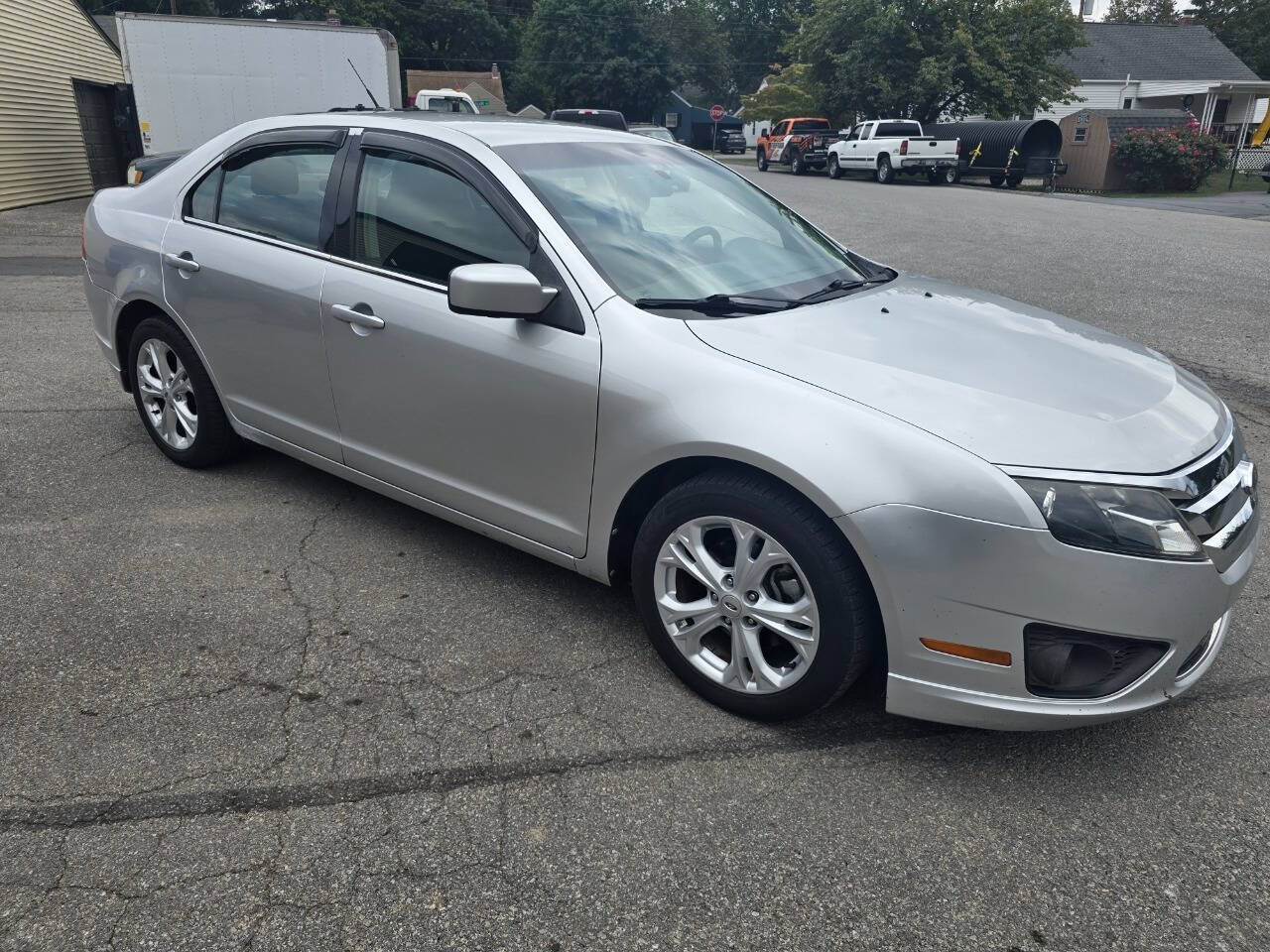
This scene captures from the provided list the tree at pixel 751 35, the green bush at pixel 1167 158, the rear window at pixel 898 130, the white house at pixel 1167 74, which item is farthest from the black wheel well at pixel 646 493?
the tree at pixel 751 35

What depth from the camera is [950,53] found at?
34.6 meters

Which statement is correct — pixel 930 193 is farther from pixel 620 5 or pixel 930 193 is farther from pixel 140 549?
pixel 620 5

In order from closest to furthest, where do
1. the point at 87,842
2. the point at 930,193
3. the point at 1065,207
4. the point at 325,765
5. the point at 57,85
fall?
1. the point at 87,842
2. the point at 325,765
3. the point at 57,85
4. the point at 1065,207
5. the point at 930,193

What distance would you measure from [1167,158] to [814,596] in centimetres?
3411

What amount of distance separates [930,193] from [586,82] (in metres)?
48.6

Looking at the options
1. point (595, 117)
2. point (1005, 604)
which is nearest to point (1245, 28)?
point (595, 117)

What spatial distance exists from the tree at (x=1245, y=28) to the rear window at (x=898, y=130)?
3951 centimetres

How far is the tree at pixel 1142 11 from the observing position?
2534 inches

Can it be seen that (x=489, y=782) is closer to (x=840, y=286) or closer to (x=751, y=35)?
(x=840, y=286)

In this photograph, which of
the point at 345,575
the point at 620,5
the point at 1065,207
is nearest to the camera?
the point at 345,575

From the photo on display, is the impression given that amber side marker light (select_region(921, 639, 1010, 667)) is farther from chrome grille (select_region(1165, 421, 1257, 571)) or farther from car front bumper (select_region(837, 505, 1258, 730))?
chrome grille (select_region(1165, 421, 1257, 571))

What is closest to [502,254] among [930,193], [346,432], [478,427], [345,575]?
[478,427]

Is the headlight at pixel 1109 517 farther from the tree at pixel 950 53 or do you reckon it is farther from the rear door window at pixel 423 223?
the tree at pixel 950 53

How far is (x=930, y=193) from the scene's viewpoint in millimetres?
24500
